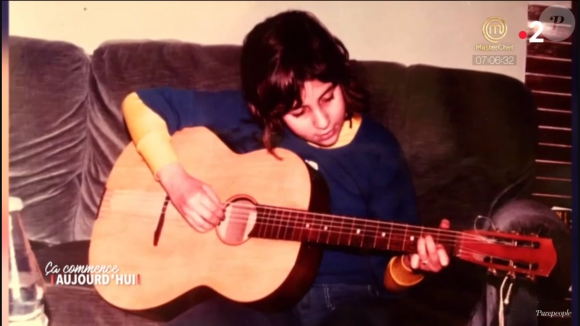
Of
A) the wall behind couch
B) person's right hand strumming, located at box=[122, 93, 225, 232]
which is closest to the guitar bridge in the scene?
the wall behind couch

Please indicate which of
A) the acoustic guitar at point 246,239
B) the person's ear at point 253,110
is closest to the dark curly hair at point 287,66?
the person's ear at point 253,110

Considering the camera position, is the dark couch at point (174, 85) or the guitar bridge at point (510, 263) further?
the dark couch at point (174, 85)

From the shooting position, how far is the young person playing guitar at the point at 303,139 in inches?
46.9

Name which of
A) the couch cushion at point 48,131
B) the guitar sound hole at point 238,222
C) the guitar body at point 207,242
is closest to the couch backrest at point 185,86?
the couch cushion at point 48,131

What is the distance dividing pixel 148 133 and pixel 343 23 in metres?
0.52

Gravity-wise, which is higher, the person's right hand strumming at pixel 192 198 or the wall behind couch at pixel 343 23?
the wall behind couch at pixel 343 23

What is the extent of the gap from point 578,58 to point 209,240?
956 millimetres

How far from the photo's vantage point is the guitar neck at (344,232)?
1.15 meters

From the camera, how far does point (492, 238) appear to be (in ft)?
3.76

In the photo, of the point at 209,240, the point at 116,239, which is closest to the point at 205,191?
the point at 209,240

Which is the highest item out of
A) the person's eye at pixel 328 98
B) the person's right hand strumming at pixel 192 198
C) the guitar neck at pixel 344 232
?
the person's eye at pixel 328 98

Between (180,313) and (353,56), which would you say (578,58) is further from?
(180,313)

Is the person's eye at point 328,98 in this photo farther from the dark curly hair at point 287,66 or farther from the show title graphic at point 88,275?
the show title graphic at point 88,275
